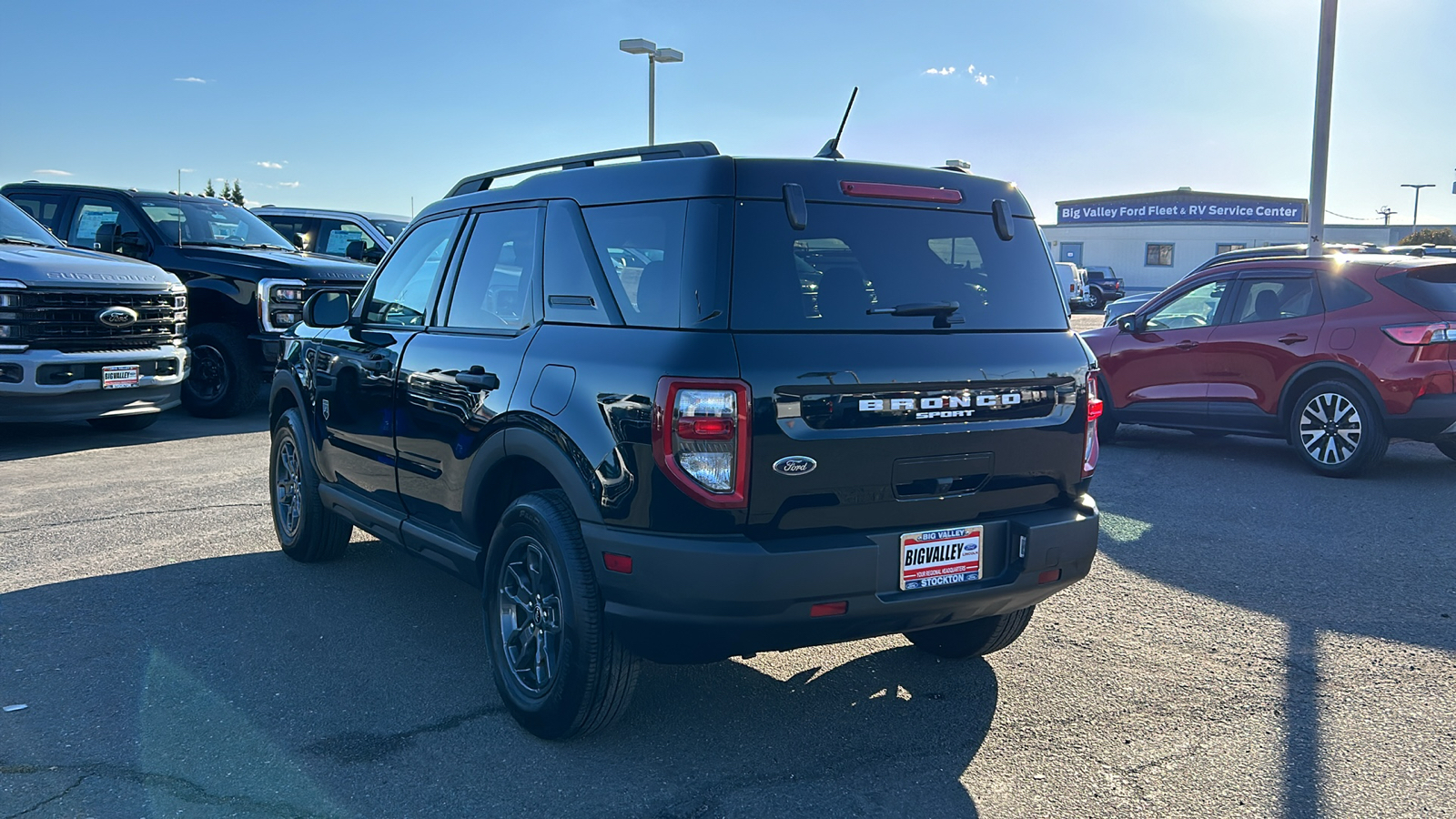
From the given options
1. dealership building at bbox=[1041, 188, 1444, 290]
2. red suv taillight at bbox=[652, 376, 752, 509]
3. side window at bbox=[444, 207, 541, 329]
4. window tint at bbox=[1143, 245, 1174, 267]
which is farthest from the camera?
window tint at bbox=[1143, 245, 1174, 267]

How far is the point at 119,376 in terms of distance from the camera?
374 inches

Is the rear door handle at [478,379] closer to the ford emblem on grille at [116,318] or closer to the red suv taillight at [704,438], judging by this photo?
the red suv taillight at [704,438]

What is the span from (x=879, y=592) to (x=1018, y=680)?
1313mm

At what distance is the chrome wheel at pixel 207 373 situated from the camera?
11422 mm

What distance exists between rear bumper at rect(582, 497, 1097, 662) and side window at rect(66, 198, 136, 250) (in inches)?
416

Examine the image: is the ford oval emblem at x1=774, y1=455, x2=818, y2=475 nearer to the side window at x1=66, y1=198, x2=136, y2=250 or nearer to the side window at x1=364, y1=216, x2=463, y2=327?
the side window at x1=364, y1=216, x2=463, y2=327

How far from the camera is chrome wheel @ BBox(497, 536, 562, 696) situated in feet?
12.1

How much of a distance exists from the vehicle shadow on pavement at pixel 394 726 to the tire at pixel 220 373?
21.0 ft

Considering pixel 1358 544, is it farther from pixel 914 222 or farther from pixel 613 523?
pixel 613 523

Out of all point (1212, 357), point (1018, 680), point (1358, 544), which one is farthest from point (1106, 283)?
point (1018, 680)

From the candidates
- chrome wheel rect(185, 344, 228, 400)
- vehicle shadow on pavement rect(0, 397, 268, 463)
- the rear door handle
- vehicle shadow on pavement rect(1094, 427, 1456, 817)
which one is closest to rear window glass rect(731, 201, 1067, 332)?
the rear door handle

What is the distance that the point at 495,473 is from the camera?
13.1 feet

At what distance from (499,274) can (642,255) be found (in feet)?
3.05

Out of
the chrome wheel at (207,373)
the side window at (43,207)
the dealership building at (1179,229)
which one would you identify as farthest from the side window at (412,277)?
the dealership building at (1179,229)
